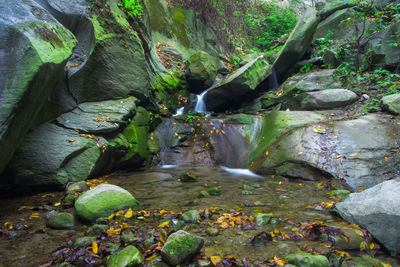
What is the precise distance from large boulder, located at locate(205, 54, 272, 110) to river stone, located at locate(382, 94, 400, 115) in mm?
4252

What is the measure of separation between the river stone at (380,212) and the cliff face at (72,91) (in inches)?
167

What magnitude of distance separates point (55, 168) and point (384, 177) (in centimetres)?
598

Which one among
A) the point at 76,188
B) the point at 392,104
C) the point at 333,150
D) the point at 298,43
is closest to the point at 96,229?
the point at 76,188

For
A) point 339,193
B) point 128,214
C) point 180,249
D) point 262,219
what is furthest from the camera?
point 339,193

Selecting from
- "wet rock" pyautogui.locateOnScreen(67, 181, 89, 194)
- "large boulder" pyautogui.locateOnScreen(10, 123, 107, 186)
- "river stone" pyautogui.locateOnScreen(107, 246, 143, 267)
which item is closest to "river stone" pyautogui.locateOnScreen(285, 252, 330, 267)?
"river stone" pyautogui.locateOnScreen(107, 246, 143, 267)

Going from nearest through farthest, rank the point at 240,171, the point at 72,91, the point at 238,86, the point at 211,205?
1. the point at 211,205
2. the point at 72,91
3. the point at 240,171
4. the point at 238,86

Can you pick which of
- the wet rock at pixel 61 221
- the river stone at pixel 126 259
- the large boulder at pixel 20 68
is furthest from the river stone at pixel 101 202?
the large boulder at pixel 20 68

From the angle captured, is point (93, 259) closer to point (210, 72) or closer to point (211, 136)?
point (211, 136)

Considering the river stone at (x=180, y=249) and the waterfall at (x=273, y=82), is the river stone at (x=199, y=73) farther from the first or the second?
the river stone at (x=180, y=249)

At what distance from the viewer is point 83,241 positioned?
2332mm

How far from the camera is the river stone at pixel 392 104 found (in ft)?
17.3

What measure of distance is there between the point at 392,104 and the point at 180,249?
6158 mm

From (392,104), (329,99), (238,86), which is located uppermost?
(238,86)

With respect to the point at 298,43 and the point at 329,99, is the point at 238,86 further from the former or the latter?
the point at 298,43
